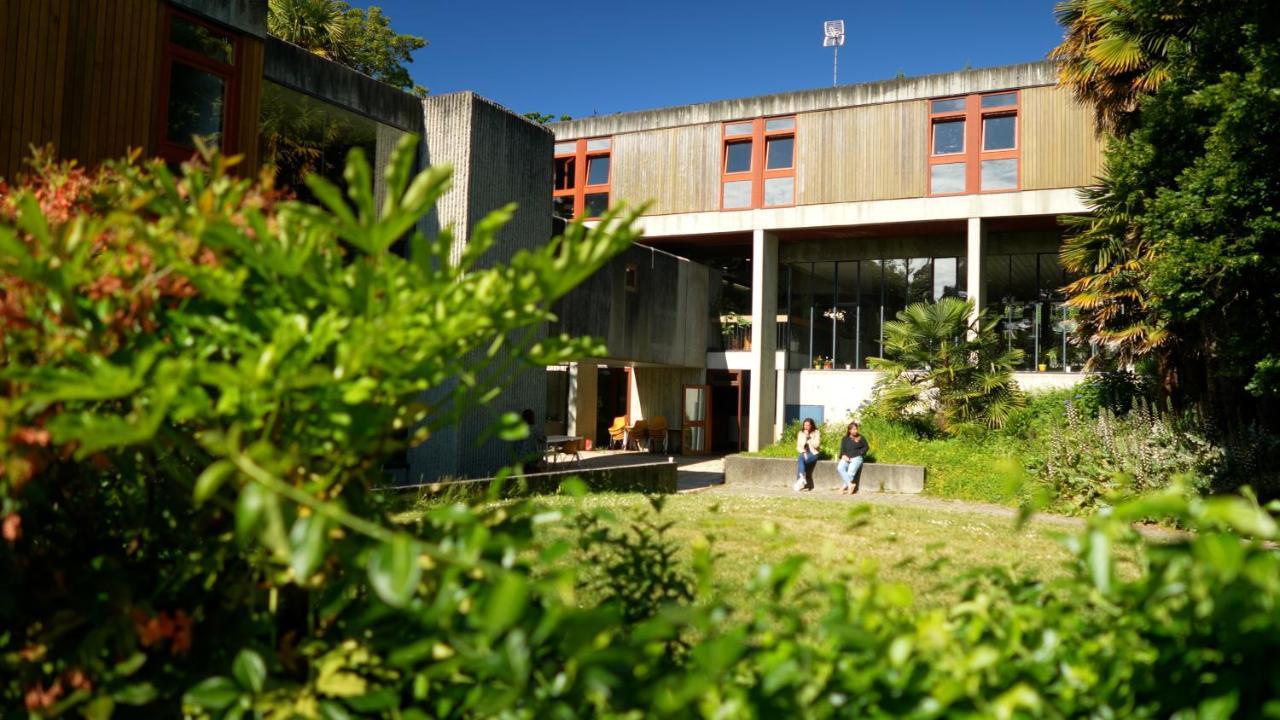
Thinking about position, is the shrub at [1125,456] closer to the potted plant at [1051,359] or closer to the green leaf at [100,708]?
the potted plant at [1051,359]

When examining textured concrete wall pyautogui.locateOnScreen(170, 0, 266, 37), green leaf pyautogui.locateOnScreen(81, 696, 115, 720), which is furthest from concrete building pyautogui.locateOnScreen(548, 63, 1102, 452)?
green leaf pyautogui.locateOnScreen(81, 696, 115, 720)

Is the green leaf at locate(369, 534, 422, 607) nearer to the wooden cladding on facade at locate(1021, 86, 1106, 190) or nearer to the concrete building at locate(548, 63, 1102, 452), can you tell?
the concrete building at locate(548, 63, 1102, 452)

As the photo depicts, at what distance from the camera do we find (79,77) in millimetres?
9891

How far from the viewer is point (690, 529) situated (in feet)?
30.5

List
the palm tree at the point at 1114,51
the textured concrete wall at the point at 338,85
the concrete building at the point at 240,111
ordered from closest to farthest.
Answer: the concrete building at the point at 240,111 < the textured concrete wall at the point at 338,85 < the palm tree at the point at 1114,51

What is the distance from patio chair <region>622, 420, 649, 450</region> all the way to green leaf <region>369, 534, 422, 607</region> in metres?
24.4

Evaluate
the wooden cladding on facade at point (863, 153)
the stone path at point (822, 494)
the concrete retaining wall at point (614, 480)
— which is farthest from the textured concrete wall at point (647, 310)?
the wooden cladding on facade at point (863, 153)

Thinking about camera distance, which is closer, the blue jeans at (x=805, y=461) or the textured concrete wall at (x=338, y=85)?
the textured concrete wall at (x=338, y=85)

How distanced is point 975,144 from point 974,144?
1.0 inches

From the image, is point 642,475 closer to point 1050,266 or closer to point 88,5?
point 88,5

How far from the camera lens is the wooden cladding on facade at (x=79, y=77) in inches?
366

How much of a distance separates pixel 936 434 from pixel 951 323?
2.38 m

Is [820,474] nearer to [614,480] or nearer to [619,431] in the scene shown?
[614,480]

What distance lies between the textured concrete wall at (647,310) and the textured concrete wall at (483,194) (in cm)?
223
